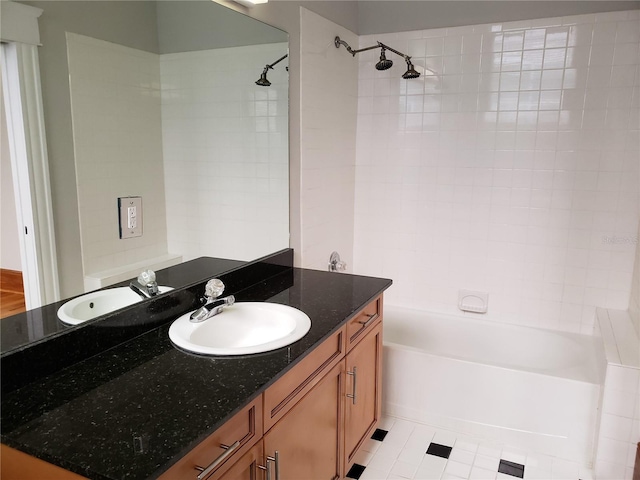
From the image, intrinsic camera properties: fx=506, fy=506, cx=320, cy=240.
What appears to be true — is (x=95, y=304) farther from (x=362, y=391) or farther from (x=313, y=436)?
(x=362, y=391)

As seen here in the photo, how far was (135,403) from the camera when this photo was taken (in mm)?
1163

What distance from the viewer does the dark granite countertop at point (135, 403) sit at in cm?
98

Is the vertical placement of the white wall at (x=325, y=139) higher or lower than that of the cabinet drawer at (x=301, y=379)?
higher

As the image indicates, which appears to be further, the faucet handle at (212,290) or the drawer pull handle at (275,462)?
the faucet handle at (212,290)

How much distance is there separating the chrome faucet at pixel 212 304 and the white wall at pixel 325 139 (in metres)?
0.92

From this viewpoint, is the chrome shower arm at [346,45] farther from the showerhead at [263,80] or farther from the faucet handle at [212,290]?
the faucet handle at [212,290]

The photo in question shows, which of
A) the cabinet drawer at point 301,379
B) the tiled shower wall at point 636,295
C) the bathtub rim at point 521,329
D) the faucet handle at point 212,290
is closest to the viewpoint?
the cabinet drawer at point 301,379

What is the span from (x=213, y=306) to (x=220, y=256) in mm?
403

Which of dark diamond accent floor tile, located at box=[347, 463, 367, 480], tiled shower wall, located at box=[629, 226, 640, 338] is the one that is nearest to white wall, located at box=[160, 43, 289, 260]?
dark diamond accent floor tile, located at box=[347, 463, 367, 480]

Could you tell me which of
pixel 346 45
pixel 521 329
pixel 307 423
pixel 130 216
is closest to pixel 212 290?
pixel 130 216

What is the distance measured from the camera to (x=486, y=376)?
97.2 inches

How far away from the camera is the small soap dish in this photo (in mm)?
3029

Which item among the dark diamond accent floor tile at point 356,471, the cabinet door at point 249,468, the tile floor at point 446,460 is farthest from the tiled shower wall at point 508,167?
the cabinet door at point 249,468

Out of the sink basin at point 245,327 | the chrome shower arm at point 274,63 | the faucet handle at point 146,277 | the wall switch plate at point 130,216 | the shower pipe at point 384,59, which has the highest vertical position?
the shower pipe at point 384,59
